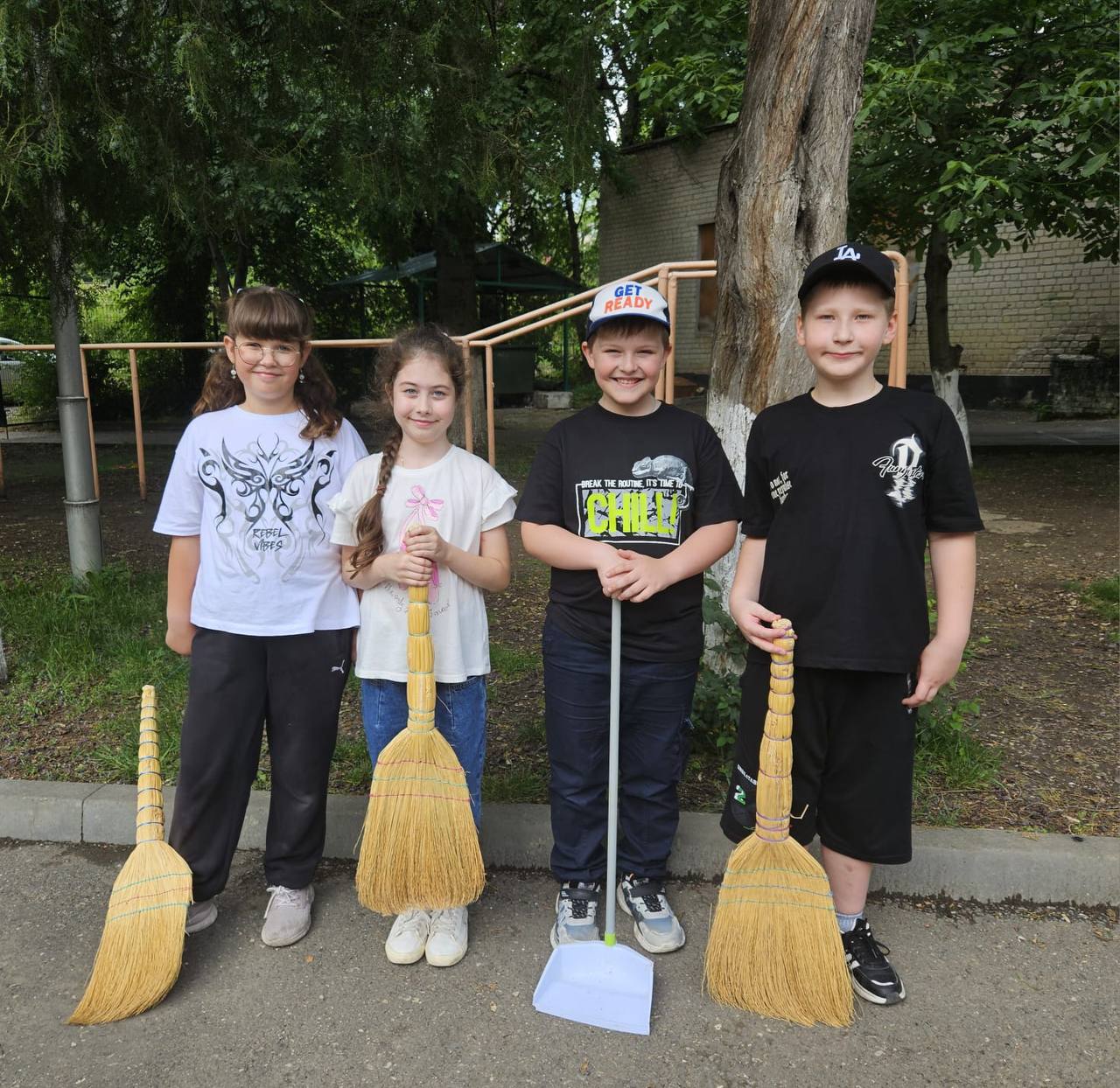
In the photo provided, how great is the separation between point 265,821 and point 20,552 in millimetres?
4528

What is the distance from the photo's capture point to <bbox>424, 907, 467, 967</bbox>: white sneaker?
7.98ft

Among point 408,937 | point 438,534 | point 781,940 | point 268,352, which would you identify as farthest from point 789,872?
point 268,352

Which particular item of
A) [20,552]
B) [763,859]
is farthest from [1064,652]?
[20,552]

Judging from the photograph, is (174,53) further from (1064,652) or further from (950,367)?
(950,367)

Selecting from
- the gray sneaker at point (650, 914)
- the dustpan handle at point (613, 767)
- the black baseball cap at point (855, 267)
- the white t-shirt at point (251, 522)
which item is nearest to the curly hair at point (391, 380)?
the white t-shirt at point (251, 522)

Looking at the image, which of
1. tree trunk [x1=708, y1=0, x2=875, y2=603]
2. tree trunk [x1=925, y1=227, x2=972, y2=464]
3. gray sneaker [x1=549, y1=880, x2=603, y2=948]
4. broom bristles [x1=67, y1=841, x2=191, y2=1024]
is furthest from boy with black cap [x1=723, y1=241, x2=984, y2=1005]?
tree trunk [x1=925, y1=227, x2=972, y2=464]

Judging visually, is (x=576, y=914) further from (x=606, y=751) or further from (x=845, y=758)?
(x=845, y=758)

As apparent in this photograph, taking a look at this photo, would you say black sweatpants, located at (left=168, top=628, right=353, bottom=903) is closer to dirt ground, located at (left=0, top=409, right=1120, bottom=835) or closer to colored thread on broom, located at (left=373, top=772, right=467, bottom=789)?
colored thread on broom, located at (left=373, top=772, right=467, bottom=789)

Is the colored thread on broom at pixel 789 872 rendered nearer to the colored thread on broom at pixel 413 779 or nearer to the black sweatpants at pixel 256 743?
the colored thread on broom at pixel 413 779

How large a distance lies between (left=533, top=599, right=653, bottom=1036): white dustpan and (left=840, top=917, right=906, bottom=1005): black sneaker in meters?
0.51

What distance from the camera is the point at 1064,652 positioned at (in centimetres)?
444

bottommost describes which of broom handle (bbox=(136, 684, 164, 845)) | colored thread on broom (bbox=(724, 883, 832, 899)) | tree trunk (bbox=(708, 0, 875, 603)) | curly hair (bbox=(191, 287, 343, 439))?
colored thread on broom (bbox=(724, 883, 832, 899))

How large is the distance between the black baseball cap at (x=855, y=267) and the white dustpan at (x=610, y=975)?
910 mm

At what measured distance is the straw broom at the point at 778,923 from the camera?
220 centimetres
